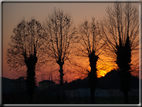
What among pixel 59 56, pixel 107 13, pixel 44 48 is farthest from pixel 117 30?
pixel 44 48

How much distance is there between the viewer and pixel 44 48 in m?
17.7

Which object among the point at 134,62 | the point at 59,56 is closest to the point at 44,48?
the point at 59,56

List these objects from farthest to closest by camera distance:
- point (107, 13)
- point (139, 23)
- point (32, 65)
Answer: point (32, 65) < point (107, 13) < point (139, 23)

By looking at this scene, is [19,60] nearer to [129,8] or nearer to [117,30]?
[117,30]

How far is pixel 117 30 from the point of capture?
642 inches

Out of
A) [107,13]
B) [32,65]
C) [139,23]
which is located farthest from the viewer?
[32,65]

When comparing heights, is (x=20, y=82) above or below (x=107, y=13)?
below

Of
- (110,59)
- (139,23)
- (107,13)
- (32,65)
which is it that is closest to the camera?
(139,23)

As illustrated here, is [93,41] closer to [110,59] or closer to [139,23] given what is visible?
[110,59]

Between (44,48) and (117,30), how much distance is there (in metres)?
6.59

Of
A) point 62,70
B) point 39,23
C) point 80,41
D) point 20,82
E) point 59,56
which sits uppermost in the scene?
point 39,23

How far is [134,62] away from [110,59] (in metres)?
2.07

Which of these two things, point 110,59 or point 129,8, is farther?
point 110,59

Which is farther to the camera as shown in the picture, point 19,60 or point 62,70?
point 19,60
